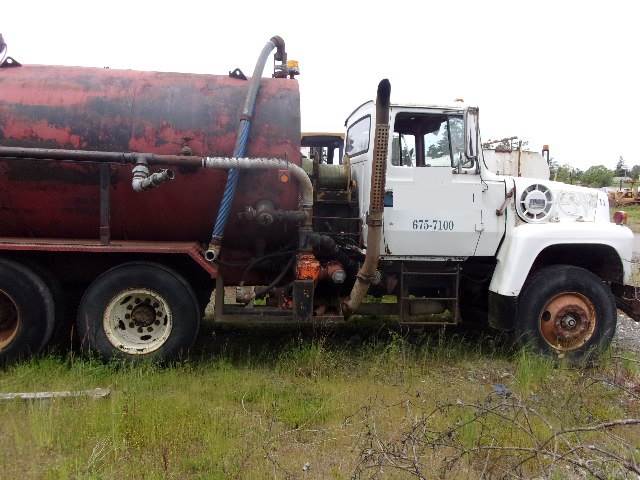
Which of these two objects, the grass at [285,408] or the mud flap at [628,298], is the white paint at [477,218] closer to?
the mud flap at [628,298]

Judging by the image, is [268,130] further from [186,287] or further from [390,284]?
[390,284]

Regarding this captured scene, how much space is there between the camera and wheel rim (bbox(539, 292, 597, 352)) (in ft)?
18.4

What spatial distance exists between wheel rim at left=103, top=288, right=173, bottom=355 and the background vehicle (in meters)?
0.01

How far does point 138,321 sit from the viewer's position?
4934 millimetres

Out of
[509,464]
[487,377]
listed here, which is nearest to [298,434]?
[509,464]

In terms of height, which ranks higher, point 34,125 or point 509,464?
point 34,125

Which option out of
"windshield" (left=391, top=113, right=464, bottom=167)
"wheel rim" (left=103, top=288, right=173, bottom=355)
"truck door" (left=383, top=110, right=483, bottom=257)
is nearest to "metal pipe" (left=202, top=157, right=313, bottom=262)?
"wheel rim" (left=103, top=288, right=173, bottom=355)

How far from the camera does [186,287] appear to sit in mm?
4891

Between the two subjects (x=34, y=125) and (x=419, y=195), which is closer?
(x=34, y=125)

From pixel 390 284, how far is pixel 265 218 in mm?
1582

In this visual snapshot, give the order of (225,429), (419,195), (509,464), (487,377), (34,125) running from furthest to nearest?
(419,195), (487,377), (34,125), (225,429), (509,464)

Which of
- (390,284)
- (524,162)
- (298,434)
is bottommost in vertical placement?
(298,434)

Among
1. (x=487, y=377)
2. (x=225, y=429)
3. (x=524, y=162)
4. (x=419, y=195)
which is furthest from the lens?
(x=524, y=162)

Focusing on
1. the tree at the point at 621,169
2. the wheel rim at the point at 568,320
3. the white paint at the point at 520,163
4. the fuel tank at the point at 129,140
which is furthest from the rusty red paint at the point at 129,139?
the tree at the point at 621,169
